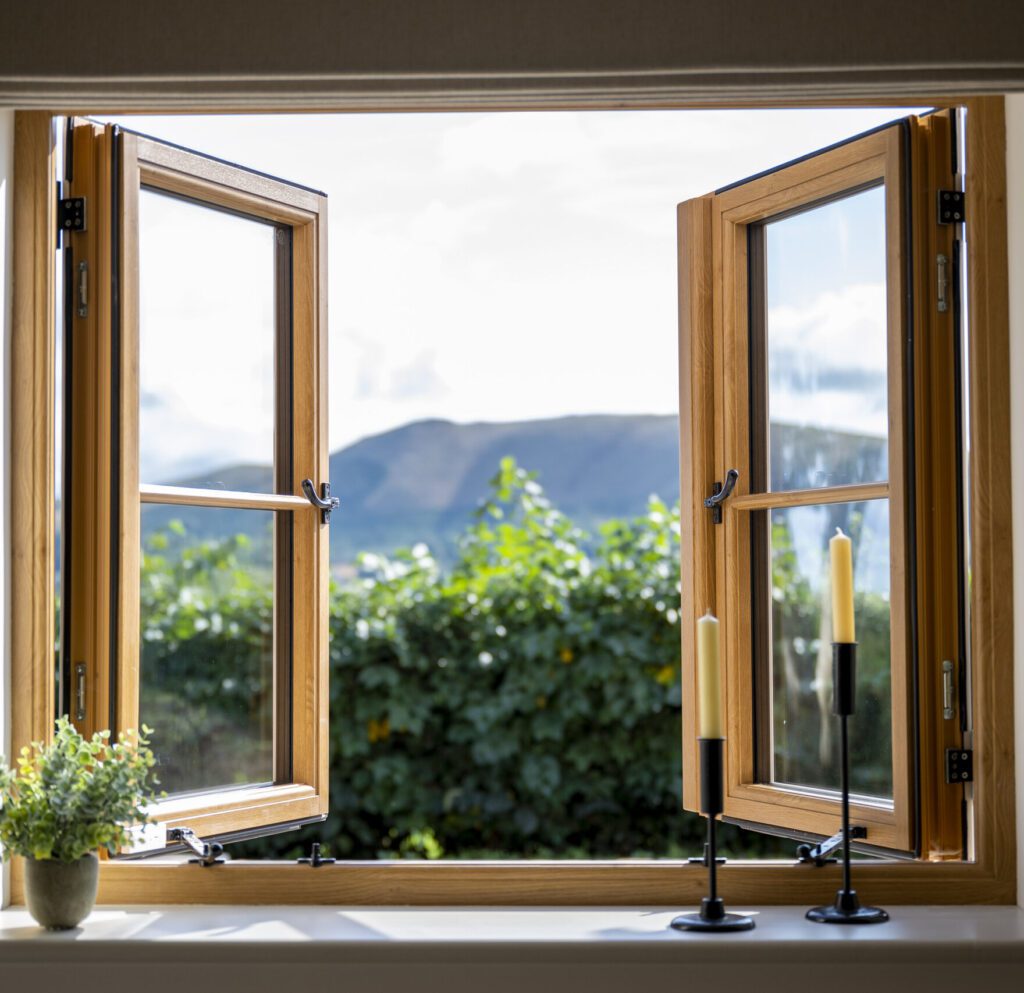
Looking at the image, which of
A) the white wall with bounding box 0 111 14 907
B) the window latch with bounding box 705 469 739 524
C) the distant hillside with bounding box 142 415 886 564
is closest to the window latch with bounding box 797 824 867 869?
the window latch with bounding box 705 469 739 524

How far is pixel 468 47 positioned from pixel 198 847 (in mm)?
1310

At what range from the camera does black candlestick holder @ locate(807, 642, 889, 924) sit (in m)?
1.77

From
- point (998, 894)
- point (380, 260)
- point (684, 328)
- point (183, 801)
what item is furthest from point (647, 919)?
point (380, 260)

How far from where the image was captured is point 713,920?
68.9 inches

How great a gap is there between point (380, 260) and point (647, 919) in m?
3.55

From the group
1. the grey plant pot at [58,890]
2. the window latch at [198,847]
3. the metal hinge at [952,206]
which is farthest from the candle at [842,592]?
the grey plant pot at [58,890]

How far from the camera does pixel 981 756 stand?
1.86 m

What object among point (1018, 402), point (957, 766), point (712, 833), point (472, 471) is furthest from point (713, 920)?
point (472, 471)

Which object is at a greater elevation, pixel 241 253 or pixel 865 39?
pixel 865 39

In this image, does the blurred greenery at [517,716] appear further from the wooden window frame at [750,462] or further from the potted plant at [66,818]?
the potted plant at [66,818]

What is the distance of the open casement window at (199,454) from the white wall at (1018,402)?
3.88 feet

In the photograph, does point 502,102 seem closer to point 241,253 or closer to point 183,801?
point 241,253

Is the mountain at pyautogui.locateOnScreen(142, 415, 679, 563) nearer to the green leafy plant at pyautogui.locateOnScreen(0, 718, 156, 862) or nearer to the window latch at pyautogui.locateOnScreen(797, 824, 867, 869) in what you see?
the window latch at pyautogui.locateOnScreen(797, 824, 867, 869)

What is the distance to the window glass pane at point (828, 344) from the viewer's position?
6.68ft
